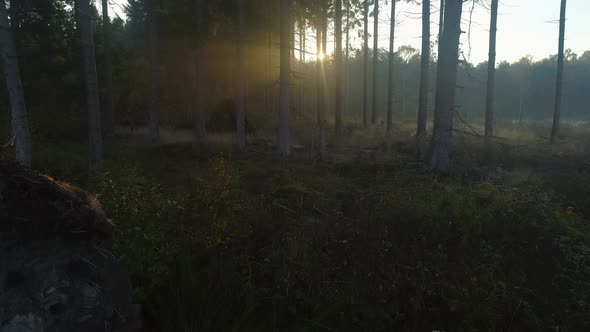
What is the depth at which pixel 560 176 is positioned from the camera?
1086 cm

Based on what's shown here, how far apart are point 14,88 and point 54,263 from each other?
20.1 ft

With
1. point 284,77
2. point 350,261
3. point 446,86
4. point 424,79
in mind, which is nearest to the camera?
point 350,261

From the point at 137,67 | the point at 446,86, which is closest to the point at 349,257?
the point at 446,86

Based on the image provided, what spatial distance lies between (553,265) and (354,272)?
3.18 meters

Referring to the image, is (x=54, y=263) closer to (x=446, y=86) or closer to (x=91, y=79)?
(x=91, y=79)

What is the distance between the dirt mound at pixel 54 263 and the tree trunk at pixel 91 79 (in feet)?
22.1

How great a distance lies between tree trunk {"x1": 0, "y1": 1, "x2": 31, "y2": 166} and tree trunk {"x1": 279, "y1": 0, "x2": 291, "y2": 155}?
26.4 feet

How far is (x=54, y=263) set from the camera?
3.05 metres

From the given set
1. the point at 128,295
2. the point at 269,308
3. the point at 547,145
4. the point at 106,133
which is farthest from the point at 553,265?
the point at 106,133

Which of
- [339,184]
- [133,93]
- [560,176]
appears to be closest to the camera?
[339,184]

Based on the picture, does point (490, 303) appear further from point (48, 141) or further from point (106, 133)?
point (106, 133)

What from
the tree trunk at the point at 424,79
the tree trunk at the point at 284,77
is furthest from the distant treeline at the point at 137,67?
the tree trunk at the point at 424,79

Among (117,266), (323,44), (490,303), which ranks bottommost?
(490,303)

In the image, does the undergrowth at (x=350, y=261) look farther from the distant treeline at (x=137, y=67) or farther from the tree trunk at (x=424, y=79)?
the tree trunk at (x=424, y=79)
